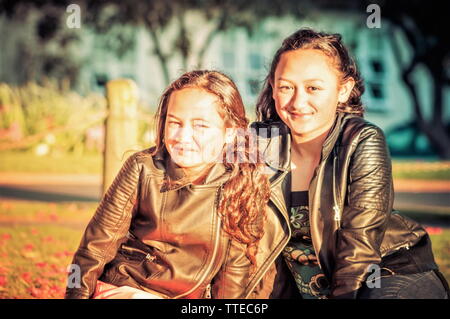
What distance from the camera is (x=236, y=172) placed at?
2.89m

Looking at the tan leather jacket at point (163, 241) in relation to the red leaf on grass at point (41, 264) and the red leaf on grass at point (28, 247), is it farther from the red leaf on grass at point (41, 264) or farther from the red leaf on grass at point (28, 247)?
the red leaf on grass at point (28, 247)

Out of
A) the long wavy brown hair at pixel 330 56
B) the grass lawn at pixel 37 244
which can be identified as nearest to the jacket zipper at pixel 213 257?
the long wavy brown hair at pixel 330 56

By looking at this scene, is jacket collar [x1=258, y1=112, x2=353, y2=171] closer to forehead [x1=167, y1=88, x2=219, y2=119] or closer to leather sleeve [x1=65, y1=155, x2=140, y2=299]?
forehead [x1=167, y1=88, x2=219, y2=119]

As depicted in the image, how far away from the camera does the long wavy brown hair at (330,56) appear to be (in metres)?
2.96

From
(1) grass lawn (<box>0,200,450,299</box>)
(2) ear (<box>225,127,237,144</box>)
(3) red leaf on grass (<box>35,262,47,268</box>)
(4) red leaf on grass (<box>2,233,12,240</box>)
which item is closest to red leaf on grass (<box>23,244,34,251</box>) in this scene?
(1) grass lawn (<box>0,200,450,299</box>)

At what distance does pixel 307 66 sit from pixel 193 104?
22.9 inches

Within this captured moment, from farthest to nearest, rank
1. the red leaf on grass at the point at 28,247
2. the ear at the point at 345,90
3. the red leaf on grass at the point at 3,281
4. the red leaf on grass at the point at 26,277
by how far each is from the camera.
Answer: the red leaf on grass at the point at 28,247, the red leaf on grass at the point at 26,277, the red leaf on grass at the point at 3,281, the ear at the point at 345,90

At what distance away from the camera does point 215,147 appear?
2.92 m

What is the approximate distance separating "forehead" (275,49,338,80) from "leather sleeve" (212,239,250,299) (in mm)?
863

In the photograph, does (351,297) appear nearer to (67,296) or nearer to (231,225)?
(231,225)

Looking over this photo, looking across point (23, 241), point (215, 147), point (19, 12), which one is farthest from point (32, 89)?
point (215, 147)

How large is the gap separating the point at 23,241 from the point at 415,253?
4081mm

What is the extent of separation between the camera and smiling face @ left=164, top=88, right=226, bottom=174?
9.29 feet

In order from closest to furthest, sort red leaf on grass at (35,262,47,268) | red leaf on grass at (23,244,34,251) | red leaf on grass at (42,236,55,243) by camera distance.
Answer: red leaf on grass at (35,262,47,268) < red leaf on grass at (23,244,34,251) < red leaf on grass at (42,236,55,243)
